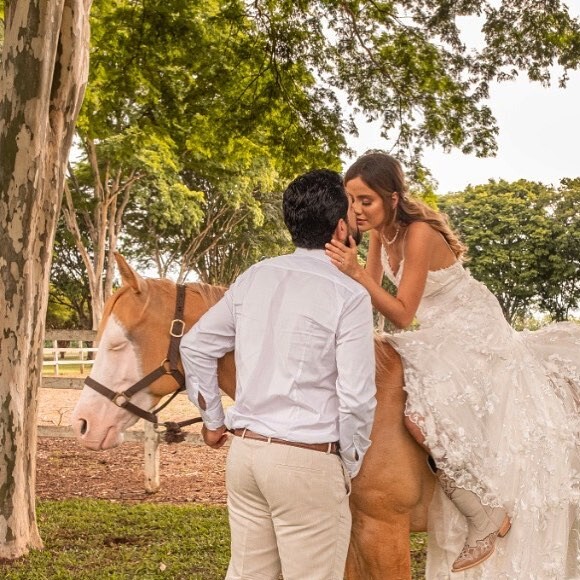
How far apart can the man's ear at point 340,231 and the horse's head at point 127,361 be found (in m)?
0.87

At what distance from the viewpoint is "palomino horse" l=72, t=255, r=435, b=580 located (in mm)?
3443

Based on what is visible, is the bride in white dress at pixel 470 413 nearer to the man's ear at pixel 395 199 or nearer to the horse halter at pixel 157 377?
the man's ear at pixel 395 199

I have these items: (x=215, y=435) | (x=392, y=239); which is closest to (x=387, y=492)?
(x=215, y=435)

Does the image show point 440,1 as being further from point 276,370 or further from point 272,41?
point 276,370

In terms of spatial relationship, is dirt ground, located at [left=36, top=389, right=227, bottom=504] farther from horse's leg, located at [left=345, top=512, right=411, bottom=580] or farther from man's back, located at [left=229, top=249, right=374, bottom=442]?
man's back, located at [left=229, top=249, right=374, bottom=442]

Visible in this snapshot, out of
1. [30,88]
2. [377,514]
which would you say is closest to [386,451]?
[377,514]

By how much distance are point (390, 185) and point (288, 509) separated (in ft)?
5.70

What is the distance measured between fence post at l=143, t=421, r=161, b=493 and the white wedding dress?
241 inches

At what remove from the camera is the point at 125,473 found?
1095 centimetres

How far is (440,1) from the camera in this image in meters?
10.4

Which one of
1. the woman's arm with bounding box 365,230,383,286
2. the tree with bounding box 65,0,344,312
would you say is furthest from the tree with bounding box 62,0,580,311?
the woman's arm with bounding box 365,230,383,286

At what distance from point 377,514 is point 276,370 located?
107 cm

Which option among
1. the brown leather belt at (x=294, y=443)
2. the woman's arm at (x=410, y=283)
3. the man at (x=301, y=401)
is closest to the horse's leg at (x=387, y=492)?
the woman's arm at (x=410, y=283)

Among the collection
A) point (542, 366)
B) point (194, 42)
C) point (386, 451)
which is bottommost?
point (386, 451)
